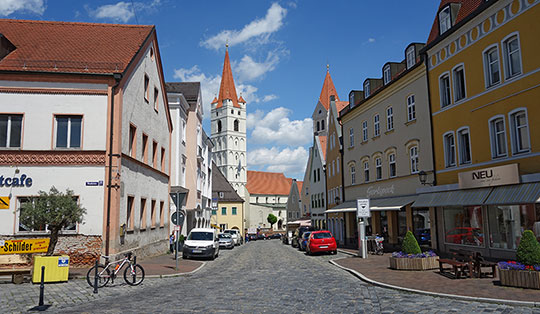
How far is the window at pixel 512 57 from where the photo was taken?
17.7m

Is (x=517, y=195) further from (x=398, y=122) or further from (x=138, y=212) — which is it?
(x=138, y=212)

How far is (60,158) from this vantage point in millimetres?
18969

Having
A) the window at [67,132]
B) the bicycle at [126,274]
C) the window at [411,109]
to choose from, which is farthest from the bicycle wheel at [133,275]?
the window at [411,109]

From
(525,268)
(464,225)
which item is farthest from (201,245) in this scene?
(525,268)

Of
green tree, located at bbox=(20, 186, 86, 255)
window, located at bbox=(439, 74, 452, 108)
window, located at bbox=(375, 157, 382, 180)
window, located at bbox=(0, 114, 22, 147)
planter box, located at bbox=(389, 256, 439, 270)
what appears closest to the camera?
green tree, located at bbox=(20, 186, 86, 255)

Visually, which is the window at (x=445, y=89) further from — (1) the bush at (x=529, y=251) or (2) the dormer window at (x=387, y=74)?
(1) the bush at (x=529, y=251)

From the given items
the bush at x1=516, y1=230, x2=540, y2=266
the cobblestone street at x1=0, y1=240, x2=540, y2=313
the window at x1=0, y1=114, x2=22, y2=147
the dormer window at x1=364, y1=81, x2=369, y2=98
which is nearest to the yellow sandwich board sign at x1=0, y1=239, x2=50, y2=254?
the cobblestone street at x1=0, y1=240, x2=540, y2=313

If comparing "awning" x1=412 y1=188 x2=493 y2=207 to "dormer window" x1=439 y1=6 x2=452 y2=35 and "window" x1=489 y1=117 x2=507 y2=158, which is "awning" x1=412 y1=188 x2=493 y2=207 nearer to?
"window" x1=489 y1=117 x2=507 y2=158

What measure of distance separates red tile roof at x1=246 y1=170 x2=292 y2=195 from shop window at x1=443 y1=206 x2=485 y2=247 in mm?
114268

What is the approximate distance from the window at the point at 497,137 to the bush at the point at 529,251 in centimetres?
714

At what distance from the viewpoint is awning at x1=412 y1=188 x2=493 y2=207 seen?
62.4ft

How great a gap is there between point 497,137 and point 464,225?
4776mm

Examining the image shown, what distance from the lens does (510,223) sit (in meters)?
18.2

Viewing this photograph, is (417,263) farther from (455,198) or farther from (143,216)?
(143,216)
